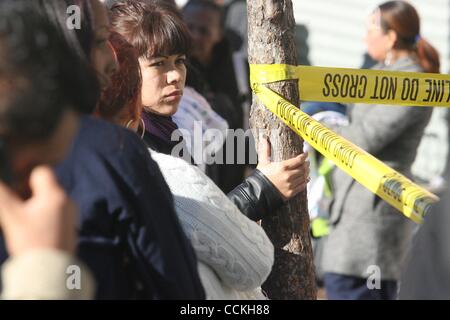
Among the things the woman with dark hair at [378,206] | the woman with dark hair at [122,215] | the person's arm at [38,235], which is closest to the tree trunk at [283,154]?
the woman with dark hair at [122,215]

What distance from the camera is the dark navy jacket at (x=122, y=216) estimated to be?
1876 millimetres

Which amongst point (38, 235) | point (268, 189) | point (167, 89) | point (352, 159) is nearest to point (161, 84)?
point (167, 89)

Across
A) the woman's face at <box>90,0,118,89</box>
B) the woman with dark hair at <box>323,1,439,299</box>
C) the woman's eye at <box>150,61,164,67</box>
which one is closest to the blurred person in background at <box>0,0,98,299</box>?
the woman's face at <box>90,0,118,89</box>

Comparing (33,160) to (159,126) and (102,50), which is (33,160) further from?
(159,126)

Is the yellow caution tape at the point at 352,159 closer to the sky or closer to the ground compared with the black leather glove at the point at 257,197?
closer to the sky

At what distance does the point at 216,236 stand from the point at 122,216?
52 cm

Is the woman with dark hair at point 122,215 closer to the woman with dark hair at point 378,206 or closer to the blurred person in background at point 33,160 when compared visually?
the blurred person in background at point 33,160

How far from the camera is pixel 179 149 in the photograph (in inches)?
132

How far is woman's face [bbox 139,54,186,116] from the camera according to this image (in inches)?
134

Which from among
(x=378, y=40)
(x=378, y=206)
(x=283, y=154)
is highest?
(x=378, y=40)

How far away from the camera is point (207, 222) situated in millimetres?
2391

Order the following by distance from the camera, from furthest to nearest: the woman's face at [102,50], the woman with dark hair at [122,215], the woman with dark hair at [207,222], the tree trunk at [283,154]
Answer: the tree trunk at [283,154]
the woman with dark hair at [207,222]
the woman's face at [102,50]
the woman with dark hair at [122,215]

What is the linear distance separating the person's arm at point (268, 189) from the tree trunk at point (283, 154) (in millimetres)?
143

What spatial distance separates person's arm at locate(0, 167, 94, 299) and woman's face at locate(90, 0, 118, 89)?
726 millimetres
